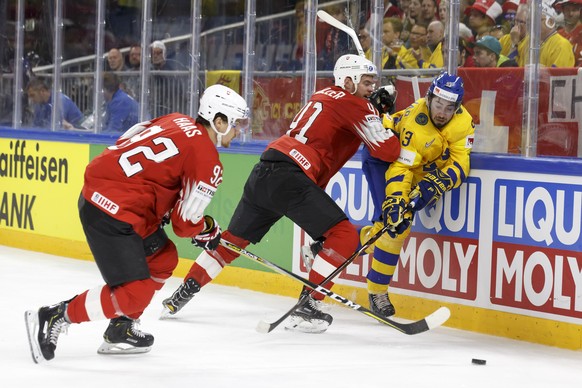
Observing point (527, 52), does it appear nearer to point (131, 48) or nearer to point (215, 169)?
point (215, 169)

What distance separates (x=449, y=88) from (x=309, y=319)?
1218mm

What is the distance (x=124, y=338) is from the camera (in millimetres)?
4586

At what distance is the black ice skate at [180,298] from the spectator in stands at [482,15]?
1804 millimetres

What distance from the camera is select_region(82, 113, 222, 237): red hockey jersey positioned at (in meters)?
4.35

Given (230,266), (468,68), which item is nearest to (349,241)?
(468,68)

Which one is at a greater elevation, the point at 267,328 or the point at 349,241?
the point at 349,241

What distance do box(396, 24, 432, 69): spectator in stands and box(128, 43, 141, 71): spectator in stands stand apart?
2.32m

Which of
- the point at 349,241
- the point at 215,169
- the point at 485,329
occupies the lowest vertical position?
the point at 485,329

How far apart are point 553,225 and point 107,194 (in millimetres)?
1941

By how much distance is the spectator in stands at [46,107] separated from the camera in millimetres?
8336

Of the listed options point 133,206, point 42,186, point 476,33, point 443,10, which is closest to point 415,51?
point 443,10

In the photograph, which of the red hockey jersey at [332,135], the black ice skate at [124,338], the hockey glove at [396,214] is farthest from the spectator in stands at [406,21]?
the black ice skate at [124,338]

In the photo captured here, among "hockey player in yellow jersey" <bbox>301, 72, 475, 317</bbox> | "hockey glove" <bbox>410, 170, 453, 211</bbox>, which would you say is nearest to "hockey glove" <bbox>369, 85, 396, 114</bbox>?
"hockey player in yellow jersey" <bbox>301, 72, 475, 317</bbox>

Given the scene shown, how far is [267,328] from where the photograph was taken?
511 cm
